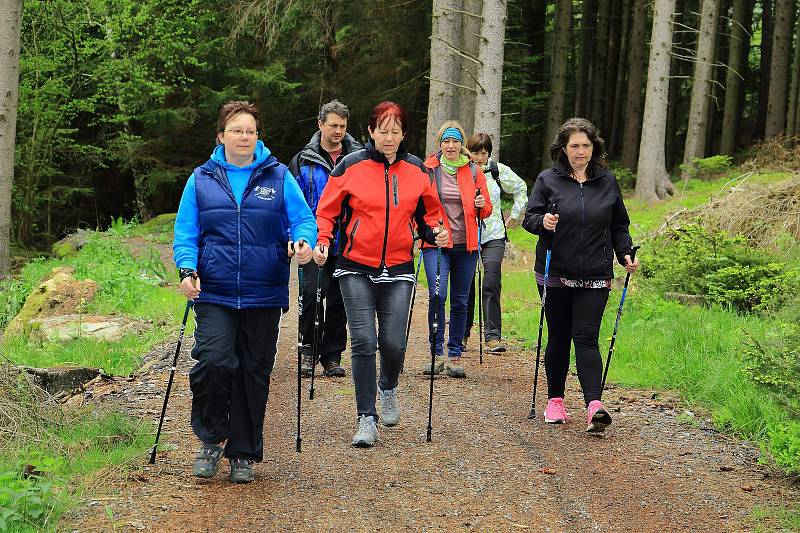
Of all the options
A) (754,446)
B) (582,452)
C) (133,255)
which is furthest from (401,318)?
(133,255)

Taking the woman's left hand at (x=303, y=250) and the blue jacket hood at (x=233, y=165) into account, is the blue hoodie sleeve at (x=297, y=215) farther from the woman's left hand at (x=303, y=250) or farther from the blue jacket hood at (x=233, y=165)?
the blue jacket hood at (x=233, y=165)

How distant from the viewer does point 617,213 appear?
7.02 meters

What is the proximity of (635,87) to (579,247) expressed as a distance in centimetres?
2382

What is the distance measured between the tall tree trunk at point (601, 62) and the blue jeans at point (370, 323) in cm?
2745

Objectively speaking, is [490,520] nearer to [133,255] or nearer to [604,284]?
[604,284]

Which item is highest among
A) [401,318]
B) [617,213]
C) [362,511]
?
[617,213]

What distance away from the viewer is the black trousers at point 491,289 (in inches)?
396

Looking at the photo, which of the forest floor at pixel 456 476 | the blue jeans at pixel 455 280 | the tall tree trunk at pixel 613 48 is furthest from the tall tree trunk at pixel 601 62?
the forest floor at pixel 456 476

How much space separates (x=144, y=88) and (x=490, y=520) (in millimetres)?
20496

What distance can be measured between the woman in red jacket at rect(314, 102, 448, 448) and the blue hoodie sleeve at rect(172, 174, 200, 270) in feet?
3.54

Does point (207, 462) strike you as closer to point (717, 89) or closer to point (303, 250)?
point (303, 250)

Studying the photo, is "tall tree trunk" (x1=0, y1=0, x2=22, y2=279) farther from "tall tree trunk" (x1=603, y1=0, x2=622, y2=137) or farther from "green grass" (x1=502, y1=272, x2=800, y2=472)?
"tall tree trunk" (x1=603, y1=0, x2=622, y2=137)

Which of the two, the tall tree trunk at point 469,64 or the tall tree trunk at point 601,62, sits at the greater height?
the tall tree trunk at point 601,62

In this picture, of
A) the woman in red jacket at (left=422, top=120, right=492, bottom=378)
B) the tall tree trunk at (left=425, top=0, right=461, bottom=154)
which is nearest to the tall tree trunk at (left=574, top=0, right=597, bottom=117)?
the tall tree trunk at (left=425, top=0, right=461, bottom=154)
